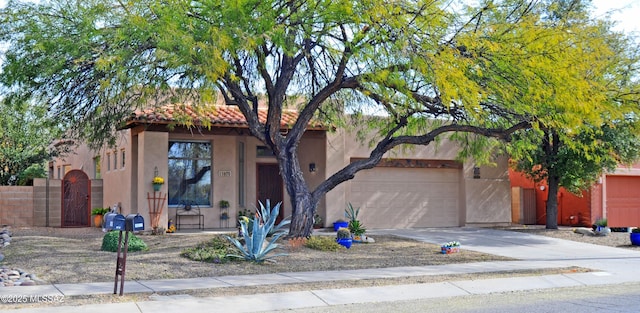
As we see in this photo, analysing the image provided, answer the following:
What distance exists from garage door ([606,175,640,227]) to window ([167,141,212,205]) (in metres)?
15.2

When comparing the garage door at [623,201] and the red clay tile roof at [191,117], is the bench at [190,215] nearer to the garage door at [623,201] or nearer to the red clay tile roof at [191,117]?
the red clay tile roof at [191,117]

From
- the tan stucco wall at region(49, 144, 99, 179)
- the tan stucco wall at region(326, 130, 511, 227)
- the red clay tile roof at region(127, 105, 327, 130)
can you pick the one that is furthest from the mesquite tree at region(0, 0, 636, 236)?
the tan stucco wall at region(49, 144, 99, 179)

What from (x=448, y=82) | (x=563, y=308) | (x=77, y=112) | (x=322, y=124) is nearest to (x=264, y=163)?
(x=322, y=124)

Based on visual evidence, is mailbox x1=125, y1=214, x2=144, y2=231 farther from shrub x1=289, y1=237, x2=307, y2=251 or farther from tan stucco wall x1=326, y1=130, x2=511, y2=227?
tan stucco wall x1=326, y1=130, x2=511, y2=227

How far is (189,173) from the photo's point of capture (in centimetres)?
2155

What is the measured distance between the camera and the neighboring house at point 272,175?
797 inches

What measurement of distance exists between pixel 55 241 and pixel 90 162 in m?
11.2

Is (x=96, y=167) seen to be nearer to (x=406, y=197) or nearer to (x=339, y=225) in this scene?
(x=339, y=225)

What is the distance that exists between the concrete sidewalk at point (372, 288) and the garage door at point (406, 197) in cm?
573

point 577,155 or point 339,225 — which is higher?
point 577,155

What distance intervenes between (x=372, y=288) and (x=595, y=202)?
17234 mm

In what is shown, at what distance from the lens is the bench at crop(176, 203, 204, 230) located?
69.7ft

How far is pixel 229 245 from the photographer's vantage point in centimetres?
1469

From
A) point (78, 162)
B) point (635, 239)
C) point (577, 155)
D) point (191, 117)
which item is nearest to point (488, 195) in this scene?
point (577, 155)
